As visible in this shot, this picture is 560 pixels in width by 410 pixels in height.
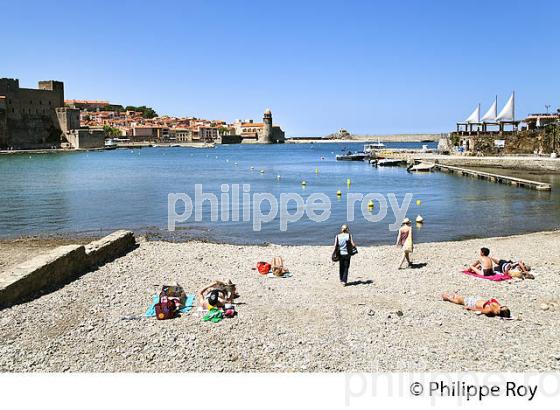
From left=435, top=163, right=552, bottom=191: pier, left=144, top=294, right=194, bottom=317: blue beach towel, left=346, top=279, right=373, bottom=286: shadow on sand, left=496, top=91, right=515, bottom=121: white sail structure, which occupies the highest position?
left=496, top=91, right=515, bottom=121: white sail structure

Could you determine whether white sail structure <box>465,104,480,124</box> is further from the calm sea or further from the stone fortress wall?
the stone fortress wall

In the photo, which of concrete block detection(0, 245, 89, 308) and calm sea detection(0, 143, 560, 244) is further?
calm sea detection(0, 143, 560, 244)

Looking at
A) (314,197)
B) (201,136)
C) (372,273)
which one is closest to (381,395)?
(372,273)

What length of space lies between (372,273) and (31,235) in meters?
13.6

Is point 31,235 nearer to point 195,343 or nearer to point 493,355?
point 195,343

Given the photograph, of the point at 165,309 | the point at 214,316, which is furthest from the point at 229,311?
the point at 165,309

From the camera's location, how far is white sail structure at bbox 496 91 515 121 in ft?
227

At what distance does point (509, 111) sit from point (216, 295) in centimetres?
6943

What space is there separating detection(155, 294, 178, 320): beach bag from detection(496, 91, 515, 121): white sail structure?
69.7 meters

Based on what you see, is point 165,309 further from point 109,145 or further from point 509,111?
point 109,145

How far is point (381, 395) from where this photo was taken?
5738mm

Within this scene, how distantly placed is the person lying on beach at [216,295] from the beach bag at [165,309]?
20.2 inches

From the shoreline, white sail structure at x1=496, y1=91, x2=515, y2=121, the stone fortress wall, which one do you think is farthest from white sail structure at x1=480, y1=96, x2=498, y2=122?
the stone fortress wall

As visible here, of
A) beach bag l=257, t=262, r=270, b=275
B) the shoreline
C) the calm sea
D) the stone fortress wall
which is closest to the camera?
beach bag l=257, t=262, r=270, b=275
